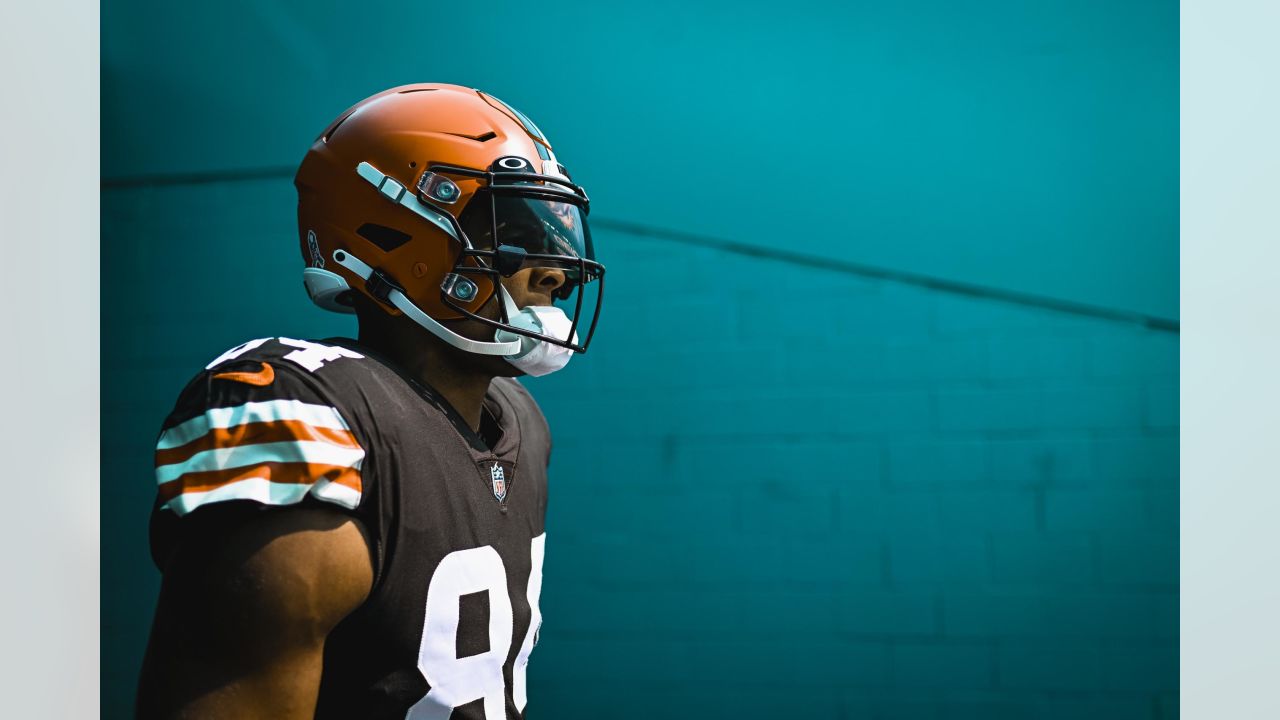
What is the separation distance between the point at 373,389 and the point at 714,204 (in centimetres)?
164

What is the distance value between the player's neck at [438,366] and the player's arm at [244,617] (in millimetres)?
312

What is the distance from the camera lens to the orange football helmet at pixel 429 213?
46.4 inches

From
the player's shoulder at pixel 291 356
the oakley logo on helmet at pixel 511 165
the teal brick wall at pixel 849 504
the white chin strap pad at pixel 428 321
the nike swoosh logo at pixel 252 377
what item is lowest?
the teal brick wall at pixel 849 504

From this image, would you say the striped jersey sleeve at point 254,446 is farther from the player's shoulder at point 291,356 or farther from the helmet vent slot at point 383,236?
the helmet vent slot at point 383,236

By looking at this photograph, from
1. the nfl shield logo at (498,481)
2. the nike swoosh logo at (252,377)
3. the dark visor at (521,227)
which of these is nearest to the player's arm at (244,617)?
the nike swoosh logo at (252,377)

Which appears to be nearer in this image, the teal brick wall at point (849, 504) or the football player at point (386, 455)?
the football player at point (386, 455)

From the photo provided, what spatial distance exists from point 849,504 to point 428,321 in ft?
5.24

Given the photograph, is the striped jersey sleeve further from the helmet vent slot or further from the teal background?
the teal background

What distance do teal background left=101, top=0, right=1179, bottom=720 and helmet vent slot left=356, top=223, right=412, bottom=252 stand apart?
142cm

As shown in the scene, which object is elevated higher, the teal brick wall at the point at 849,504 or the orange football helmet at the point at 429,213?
the orange football helmet at the point at 429,213

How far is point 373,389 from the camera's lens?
1.06 metres

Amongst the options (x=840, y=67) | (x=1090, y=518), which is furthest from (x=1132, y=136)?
(x=1090, y=518)

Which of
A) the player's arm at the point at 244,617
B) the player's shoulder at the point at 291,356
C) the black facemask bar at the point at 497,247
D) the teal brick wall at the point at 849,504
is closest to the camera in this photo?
the player's arm at the point at 244,617

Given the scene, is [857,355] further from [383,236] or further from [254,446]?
[254,446]
